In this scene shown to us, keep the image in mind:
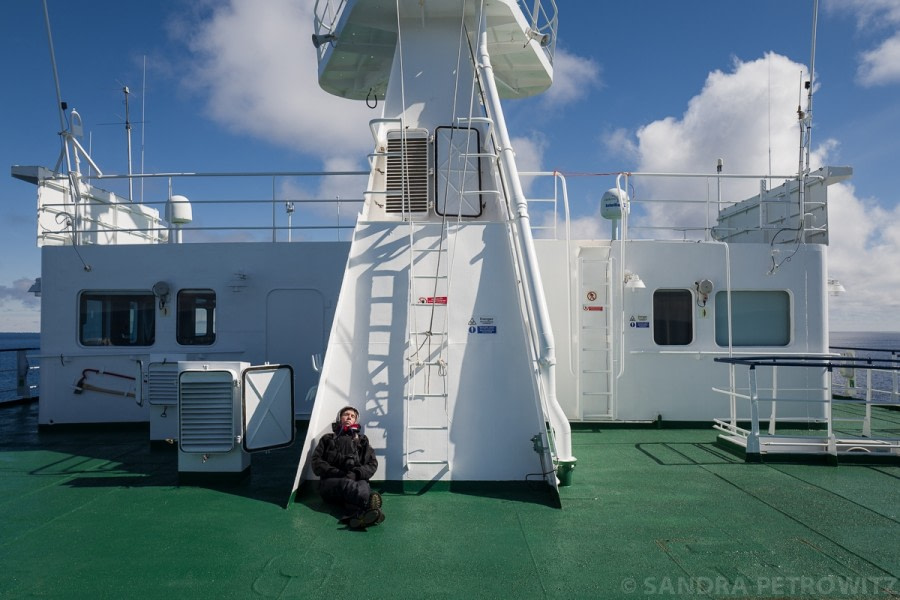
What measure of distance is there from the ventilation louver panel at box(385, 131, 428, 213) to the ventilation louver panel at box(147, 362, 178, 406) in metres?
3.40

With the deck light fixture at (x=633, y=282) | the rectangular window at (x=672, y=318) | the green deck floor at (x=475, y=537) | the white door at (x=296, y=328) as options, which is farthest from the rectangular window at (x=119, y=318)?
the rectangular window at (x=672, y=318)

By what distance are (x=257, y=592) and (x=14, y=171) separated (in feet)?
30.0

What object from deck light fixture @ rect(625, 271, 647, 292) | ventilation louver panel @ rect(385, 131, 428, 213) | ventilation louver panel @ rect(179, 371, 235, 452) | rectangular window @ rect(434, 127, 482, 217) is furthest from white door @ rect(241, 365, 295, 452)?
deck light fixture @ rect(625, 271, 647, 292)

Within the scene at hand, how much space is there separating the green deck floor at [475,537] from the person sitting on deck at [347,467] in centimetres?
20

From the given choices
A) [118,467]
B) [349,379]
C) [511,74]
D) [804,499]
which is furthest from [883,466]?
[118,467]

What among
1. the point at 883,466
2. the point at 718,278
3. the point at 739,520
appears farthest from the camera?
the point at 718,278

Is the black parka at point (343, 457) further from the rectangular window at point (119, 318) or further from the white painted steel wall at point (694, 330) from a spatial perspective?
the rectangular window at point (119, 318)

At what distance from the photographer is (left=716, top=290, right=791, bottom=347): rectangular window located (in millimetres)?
9203

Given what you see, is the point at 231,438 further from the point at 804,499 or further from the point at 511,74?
the point at 511,74

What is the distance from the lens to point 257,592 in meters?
3.71

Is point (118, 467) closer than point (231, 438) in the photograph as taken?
No

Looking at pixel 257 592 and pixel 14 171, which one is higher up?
pixel 14 171

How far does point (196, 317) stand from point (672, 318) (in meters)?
7.41

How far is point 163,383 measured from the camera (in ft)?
24.4
